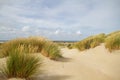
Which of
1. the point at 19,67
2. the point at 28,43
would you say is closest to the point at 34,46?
the point at 28,43

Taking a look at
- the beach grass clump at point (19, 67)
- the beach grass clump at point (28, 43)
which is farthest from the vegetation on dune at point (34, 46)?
the beach grass clump at point (19, 67)

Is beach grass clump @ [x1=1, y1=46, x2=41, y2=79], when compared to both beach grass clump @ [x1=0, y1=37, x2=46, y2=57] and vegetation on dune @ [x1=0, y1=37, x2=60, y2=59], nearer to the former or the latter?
vegetation on dune @ [x1=0, y1=37, x2=60, y2=59]

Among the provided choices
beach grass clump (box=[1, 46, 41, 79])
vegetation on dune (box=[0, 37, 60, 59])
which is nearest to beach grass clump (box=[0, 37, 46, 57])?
vegetation on dune (box=[0, 37, 60, 59])

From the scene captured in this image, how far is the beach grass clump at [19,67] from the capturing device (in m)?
3.52

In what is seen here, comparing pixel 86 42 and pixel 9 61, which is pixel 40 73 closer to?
pixel 9 61

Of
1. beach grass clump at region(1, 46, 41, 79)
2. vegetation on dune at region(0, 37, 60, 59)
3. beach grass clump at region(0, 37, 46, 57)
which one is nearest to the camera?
beach grass clump at region(1, 46, 41, 79)

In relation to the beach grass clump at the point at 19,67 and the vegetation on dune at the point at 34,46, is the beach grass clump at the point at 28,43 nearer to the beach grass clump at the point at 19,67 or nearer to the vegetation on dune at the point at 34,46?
the vegetation on dune at the point at 34,46

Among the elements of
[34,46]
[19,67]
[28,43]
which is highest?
[28,43]

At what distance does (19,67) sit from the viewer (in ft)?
11.6

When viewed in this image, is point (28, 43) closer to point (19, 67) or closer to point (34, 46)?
point (34, 46)

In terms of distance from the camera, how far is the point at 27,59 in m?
3.72

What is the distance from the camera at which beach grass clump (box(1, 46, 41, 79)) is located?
3.52 metres

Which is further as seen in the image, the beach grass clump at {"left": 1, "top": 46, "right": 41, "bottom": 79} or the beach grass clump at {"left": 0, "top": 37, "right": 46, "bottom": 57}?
the beach grass clump at {"left": 0, "top": 37, "right": 46, "bottom": 57}

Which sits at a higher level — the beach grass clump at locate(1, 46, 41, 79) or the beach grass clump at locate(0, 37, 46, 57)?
the beach grass clump at locate(0, 37, 46, 57)
